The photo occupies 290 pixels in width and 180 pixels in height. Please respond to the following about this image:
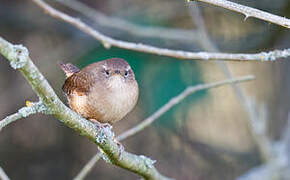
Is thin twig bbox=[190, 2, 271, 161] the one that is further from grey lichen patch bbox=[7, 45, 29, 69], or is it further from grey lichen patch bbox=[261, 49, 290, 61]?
grey lichen patch bbox=[7, 45, 29, 69]

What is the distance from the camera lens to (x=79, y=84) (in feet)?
10.4

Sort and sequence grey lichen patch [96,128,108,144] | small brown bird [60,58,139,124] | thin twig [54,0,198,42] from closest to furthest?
grey lichen patch [96,128,108,144] < small brown bird [60,58,139,124] < thin twig [54,0,198,42]

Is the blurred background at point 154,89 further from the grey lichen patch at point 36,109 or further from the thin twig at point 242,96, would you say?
the grey lichen patch at point 36,109

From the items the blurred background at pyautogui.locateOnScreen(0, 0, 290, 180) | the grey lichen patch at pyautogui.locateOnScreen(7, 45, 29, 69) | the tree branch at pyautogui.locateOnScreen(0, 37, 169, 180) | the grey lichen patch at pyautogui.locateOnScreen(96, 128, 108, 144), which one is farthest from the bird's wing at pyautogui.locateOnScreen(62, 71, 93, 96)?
the blurred background at pyautogui.locateOnScreen(0, 0, 290, 180)

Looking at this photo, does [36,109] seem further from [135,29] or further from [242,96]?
[135,29]

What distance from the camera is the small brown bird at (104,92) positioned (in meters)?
2.96

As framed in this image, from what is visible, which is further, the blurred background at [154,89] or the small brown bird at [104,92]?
the blurred background at [154,89]

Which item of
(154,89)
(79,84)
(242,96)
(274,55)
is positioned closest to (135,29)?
(154,89)

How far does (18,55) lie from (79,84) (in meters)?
1.57

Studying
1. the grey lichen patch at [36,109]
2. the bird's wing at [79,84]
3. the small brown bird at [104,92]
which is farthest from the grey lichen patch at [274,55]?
the bird's wing at [79,84]

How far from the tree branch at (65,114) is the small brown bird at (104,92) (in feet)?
1.23

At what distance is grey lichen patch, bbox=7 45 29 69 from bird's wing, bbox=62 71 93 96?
4.79ft

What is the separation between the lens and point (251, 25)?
5.35 meters

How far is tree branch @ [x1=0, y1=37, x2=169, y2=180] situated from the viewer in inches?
63.4
